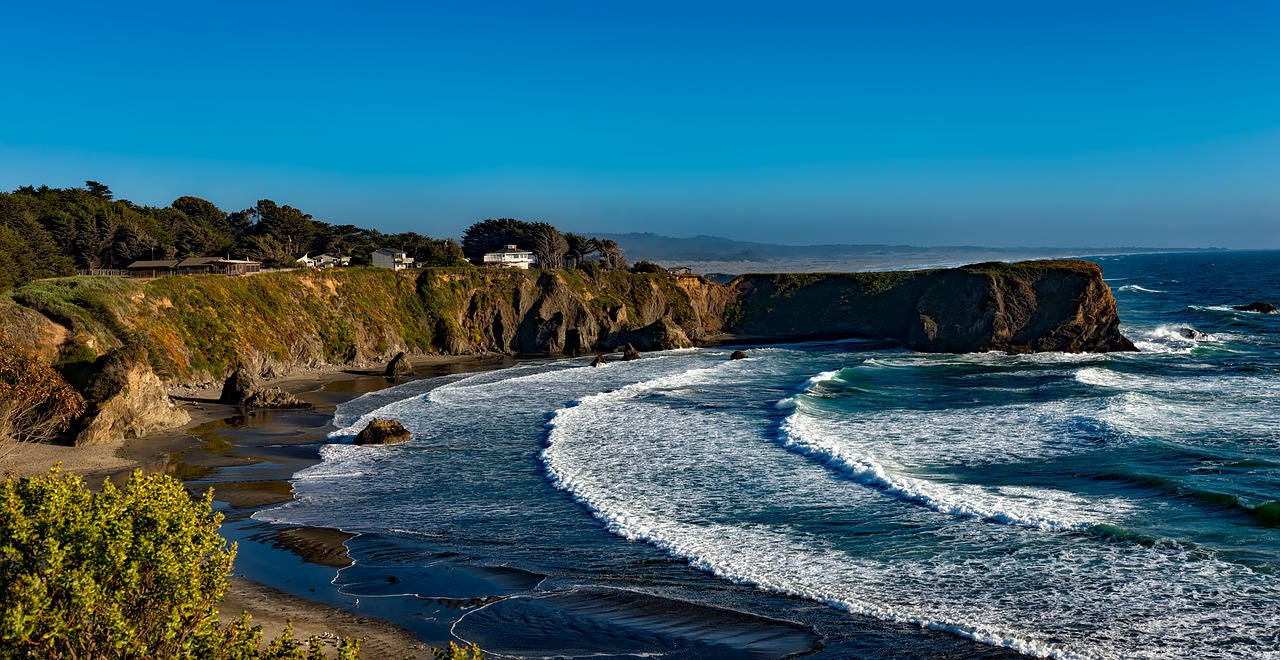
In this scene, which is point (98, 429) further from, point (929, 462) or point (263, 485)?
point (929, 462)

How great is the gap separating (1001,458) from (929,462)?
9.13 ft

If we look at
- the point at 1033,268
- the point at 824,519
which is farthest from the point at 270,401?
the point at 1033,268

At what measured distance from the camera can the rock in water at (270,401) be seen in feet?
149

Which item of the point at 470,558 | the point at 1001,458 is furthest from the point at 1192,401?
the point at 470,558

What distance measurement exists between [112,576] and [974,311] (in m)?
70.5

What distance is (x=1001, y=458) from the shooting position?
31.4 meters

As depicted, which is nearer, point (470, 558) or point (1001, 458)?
point (470, 558)

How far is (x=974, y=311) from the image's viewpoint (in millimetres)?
71625

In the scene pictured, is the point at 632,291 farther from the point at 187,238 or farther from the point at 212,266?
the point at 187,238

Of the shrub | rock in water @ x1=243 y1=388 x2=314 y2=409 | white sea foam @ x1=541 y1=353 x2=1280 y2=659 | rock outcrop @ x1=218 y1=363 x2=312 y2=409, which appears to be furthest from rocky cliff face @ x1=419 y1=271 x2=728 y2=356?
white sea foam @ x1=541 y1=353 x2=1280 y2=659

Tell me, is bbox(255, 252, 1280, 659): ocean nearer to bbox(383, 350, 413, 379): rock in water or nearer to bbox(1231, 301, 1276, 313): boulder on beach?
bbox(383, 350, 413, 379): rock in water

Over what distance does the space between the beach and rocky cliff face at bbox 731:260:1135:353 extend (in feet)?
152

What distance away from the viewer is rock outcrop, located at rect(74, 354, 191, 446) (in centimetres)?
3388

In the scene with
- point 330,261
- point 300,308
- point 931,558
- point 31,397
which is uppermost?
point 330,261
